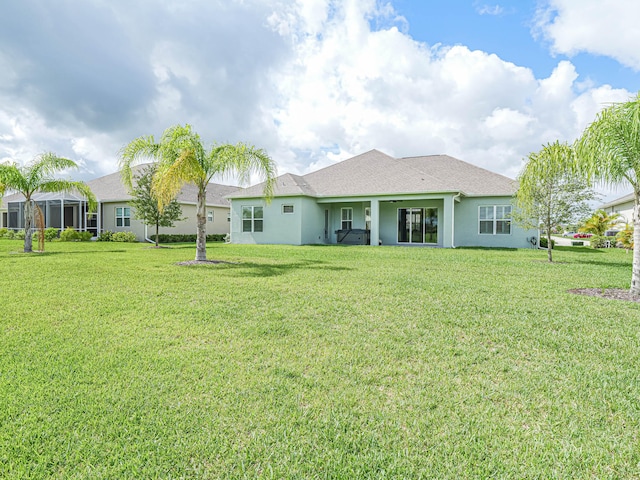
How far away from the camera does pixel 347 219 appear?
2450 cm

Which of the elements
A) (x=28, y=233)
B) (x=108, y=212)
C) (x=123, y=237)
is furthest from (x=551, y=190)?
(x=108, y=212)

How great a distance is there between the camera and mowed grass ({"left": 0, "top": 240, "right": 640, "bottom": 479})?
2.43 metres

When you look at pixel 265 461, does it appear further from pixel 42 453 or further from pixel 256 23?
pixel 256 23

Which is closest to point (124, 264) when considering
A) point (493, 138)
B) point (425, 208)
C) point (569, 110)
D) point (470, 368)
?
point (470, 368)

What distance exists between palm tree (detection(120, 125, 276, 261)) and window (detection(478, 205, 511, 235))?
44.6 feet

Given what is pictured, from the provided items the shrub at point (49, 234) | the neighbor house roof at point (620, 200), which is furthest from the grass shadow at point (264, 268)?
the neighbor house roof at point (620, 200)

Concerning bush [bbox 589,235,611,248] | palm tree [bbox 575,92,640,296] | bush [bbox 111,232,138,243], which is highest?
palm tree [bbox 575,92,640,296]

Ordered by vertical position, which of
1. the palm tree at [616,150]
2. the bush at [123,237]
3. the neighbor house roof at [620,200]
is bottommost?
the bush at [123,237]

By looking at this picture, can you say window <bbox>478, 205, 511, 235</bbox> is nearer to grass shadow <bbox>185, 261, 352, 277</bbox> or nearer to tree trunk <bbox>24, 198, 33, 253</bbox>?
grass shadow <bbox>185, 261, 352, 277</bbox>

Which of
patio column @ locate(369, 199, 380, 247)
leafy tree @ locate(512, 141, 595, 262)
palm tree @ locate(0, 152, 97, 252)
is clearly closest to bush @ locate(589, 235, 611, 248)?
leafy tree @ locate(512, 141, 595, 262)

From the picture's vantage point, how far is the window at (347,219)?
79.9 ft

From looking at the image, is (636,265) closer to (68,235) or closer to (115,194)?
(68,235)

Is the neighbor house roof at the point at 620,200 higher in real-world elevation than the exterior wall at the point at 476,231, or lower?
higher

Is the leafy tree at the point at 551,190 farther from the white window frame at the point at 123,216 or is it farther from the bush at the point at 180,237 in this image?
the white window frame at the point at 123,216
